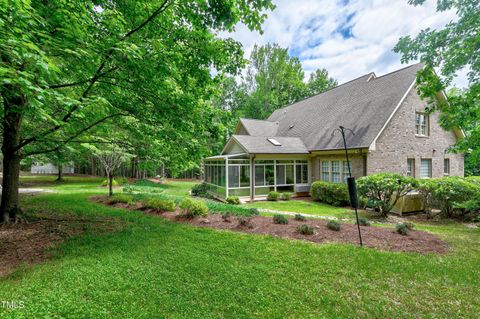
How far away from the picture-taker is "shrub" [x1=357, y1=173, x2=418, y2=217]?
8.80 metres

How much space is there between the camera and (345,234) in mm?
5855

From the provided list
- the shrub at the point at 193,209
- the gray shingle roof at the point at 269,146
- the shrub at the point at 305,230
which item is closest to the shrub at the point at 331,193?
the gray shingle roof at the point at 269,146

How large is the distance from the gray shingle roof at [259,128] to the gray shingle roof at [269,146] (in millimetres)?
4529

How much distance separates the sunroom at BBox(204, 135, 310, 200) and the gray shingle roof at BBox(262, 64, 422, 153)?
3.31 ft

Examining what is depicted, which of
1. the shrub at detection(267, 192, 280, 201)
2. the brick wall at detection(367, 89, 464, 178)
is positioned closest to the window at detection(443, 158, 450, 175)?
the brick wall at detection(367, 89, 464, 178)

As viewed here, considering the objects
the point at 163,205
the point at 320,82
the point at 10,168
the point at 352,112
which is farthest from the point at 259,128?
the point at 320,82

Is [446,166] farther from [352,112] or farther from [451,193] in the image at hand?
[451,193]

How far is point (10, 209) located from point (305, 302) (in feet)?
26.0

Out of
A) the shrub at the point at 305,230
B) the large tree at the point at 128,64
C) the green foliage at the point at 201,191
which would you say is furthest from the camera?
the green foliage at the point at 201,191

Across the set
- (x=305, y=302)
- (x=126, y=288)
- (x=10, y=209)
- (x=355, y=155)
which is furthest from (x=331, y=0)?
(x=10, y=209)

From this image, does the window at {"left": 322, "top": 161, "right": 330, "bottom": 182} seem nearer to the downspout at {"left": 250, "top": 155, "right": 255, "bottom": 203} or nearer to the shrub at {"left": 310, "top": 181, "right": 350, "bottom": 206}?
the shrub at {"left": 310, "top": 181, "right": 350, "bottom": 206}

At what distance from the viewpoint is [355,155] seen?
1252 centimetres

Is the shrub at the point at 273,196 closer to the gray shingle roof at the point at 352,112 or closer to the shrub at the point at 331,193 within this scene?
the shrub at the point at 331,193

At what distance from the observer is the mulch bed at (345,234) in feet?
17.0
